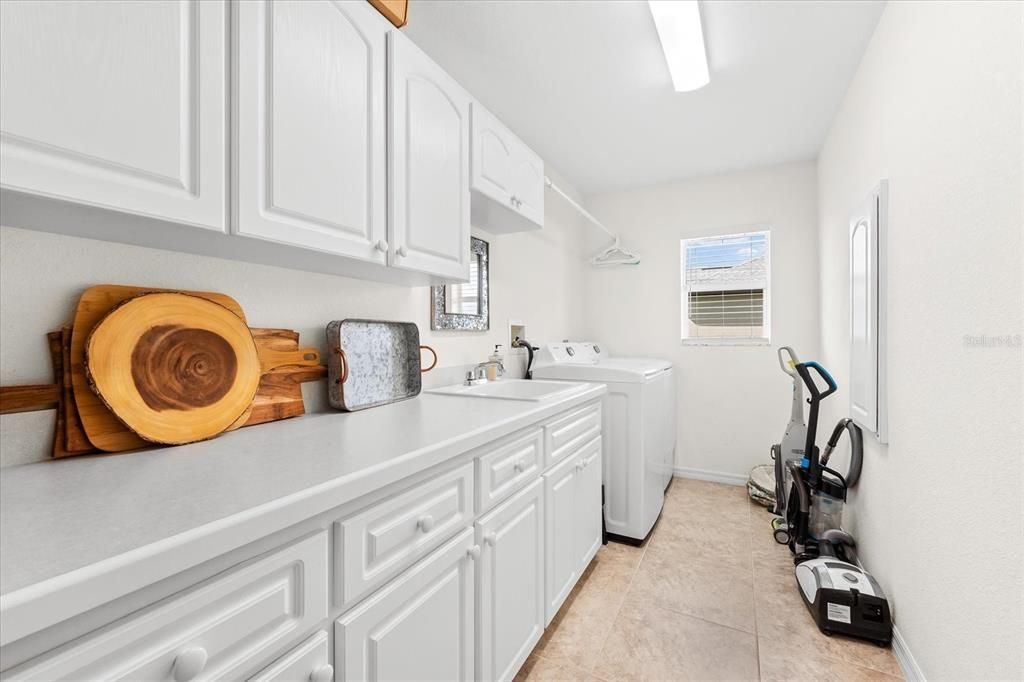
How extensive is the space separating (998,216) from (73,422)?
2.21 meters

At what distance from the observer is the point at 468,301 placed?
7.47ft

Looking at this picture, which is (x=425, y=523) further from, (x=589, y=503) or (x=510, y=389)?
(x=589, y=503)

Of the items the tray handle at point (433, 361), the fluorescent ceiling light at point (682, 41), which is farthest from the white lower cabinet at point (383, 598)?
the fluorescent ceiling light at point (682, 41)

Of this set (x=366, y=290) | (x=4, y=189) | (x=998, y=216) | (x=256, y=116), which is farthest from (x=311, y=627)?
(x=998, y=216)

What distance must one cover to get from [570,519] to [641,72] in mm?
2209

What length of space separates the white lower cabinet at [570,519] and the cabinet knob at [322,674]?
3.17 feet

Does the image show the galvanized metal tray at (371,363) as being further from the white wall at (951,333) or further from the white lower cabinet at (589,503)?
the white wall at (951,333)

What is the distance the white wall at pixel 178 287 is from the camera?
85cm

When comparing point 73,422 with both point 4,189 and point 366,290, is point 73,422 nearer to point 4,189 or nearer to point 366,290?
point 4,189

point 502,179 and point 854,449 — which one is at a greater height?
point 502,179

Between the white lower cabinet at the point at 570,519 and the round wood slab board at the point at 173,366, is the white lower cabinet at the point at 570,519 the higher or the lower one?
the lower one

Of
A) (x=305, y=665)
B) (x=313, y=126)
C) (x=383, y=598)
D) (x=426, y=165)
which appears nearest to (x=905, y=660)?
(x=383, y=598)

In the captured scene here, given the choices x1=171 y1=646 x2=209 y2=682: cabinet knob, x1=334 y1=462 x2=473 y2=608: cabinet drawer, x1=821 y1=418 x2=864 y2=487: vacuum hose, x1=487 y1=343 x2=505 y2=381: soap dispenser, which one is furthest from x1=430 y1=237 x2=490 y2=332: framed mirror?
x1=821 y1=418 x2=864 y2=487: vacuum hose

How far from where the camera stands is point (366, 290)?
166cm
